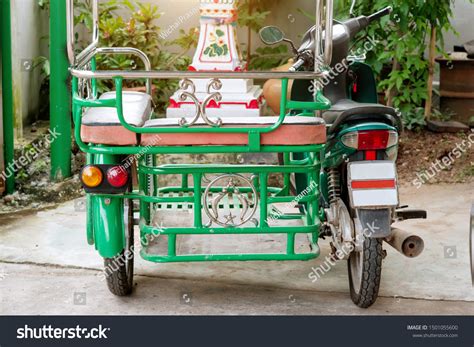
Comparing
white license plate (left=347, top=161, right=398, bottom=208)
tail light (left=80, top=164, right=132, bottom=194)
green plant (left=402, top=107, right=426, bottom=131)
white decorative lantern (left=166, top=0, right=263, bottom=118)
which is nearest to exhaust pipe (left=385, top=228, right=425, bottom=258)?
white license plate (left=347, top=161, right=398, bottom=208)

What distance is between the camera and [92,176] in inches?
142

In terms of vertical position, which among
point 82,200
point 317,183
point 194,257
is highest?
point 317,183

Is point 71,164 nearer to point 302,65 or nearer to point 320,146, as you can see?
point 302,65

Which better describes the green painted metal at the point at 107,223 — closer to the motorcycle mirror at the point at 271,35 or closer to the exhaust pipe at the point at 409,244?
the motorcycle mirror at the point at 271,35

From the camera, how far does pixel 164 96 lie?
7.22m

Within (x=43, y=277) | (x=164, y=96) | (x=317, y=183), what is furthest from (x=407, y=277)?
(x=164, y=96)

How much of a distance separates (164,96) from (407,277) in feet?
11.3

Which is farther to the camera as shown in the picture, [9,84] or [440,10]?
[440,10]

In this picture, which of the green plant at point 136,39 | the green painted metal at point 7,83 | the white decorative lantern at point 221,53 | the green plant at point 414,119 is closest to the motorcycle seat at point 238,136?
the white decorative lantern at point 221,53

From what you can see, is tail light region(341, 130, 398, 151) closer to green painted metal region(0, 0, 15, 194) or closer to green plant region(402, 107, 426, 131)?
green painted metal region(0, 0, 15, 194)

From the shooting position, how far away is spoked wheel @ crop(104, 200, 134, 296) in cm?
381

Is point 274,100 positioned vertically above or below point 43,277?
above

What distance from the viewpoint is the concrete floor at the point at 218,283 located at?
3.89m

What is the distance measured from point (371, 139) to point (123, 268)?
1.24m
